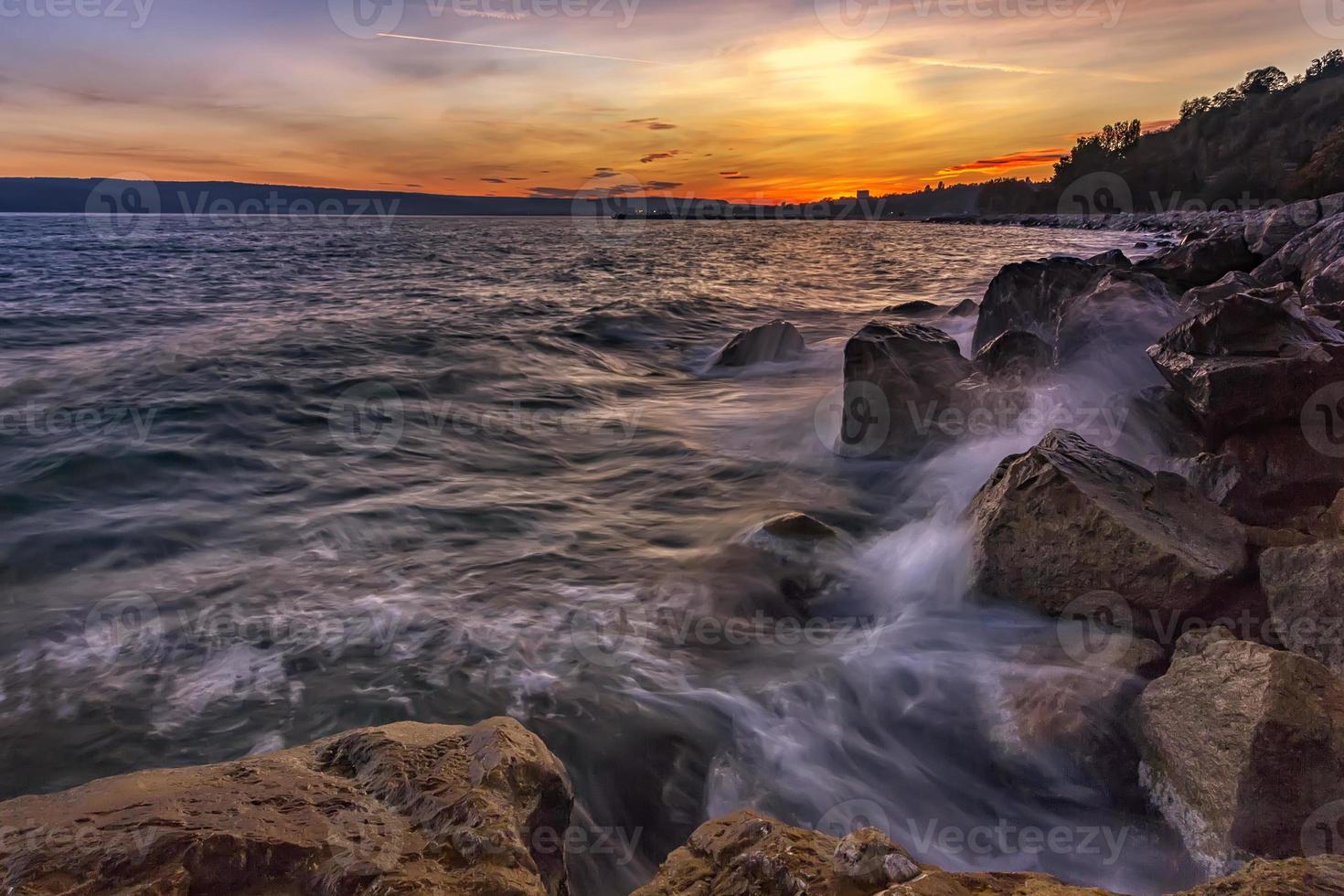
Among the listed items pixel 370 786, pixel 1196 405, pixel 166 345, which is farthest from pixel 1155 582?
pixel 166 345

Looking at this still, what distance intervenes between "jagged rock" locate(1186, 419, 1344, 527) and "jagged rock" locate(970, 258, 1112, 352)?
5.18 meters

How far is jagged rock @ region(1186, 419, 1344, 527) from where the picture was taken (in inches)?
184

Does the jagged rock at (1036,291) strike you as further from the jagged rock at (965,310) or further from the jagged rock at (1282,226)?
the jagged rock at (1282,226)

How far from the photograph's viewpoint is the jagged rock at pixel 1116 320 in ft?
27.2

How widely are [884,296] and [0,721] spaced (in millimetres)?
24095

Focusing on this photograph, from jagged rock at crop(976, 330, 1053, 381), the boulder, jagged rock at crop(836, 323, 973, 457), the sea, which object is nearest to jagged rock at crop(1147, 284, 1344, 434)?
the sea

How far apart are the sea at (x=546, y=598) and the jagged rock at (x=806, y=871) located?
1.21 meters

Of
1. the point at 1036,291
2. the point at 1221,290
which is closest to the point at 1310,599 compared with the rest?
the point at 1221,290

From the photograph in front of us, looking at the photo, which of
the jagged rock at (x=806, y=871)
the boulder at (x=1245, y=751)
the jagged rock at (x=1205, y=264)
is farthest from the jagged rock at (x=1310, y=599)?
the jagged rock at (x=1205, y=264)

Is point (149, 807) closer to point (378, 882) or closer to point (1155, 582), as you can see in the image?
point (378, 882)

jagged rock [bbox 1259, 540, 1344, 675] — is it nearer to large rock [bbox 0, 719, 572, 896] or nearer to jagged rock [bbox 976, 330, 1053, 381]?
large rock [bbox 0, 719, 572, 896]

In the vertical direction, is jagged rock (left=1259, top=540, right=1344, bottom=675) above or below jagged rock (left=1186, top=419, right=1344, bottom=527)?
below

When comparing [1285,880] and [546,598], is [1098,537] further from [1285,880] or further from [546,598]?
[546,598]

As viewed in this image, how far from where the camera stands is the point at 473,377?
13.2 meters
